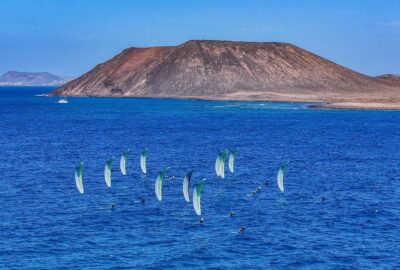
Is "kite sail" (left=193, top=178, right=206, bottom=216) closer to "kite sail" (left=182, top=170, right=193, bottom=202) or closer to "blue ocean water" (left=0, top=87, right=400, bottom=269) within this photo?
"blue ocean water" (left=0, top=87, right=400, bottom=269)

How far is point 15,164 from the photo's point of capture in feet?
321

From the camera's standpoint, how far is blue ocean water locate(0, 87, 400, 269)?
53062 mm

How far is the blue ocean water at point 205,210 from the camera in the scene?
5306cm

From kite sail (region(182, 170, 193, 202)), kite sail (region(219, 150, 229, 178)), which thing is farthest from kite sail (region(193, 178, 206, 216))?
kite sail (region(219, 150, 229, 178))

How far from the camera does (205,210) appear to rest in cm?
6812

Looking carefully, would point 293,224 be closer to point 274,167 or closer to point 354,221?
point 354,221

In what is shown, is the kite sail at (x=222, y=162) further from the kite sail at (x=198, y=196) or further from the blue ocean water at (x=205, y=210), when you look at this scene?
the kite sail at (x=198, y=196)

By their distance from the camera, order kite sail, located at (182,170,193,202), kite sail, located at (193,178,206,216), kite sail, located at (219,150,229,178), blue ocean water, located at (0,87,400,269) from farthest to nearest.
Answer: kite sail, located at (219,150,229,178)
kite sail, located at (182,170,193,202)
kite sail, located at (193,178,206,216)
blue ocean water, located at (0,87,400,269)

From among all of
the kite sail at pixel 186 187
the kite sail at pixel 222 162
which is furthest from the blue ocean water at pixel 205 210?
the kite sail at pixel 222 162

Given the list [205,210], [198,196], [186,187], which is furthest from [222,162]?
[198,196]

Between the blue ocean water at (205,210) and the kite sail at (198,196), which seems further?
the kite sail at (198,196)

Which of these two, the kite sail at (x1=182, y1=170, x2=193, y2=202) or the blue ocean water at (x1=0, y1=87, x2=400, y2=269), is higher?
the kite sail at (x1=182, y1=170, x2=193, y2=202)

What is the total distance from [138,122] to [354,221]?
124 metres

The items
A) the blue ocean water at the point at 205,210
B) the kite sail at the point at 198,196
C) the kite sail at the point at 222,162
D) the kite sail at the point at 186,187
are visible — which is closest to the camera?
the blue ocean water at the point at 205,210
